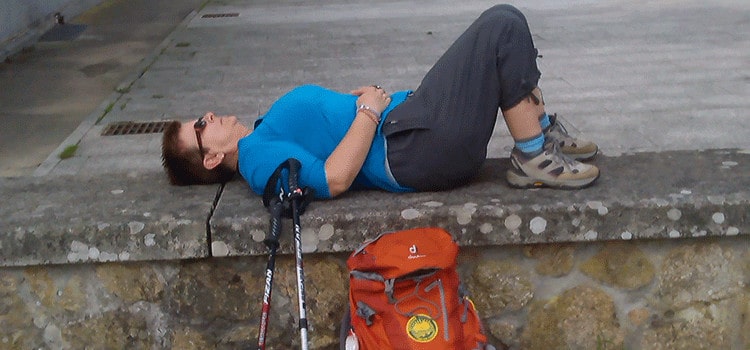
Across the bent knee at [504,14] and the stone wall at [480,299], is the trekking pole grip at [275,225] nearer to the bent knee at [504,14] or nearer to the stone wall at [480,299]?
the stone wall at [480,299]

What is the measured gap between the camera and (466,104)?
2.80 meters

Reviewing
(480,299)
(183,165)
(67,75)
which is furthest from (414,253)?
(67,75)

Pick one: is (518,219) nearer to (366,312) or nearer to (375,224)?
(375,224)

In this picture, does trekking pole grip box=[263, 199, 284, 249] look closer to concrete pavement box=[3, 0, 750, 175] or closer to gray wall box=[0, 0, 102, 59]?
concrete pavement box=[3, 0, 750, 175]

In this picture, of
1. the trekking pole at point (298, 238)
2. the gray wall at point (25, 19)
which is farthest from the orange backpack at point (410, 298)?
the gray wall at point (25, 19)

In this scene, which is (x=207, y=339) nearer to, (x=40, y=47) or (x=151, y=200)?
(x=151, y=200)

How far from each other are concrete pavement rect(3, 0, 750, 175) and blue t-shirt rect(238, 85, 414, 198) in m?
1.39

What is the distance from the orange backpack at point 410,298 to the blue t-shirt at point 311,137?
440mm

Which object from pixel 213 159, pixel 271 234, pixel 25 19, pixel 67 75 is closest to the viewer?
pixel 271 234

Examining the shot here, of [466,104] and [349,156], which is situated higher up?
[466,104]

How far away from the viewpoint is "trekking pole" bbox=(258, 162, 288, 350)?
2342mm

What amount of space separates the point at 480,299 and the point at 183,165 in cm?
122

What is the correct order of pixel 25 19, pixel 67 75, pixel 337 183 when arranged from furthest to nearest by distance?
1. pixel 25 19
2. pixel 67 75
3. pixel 337 183

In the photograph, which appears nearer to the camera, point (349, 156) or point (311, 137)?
point (349, 156)
